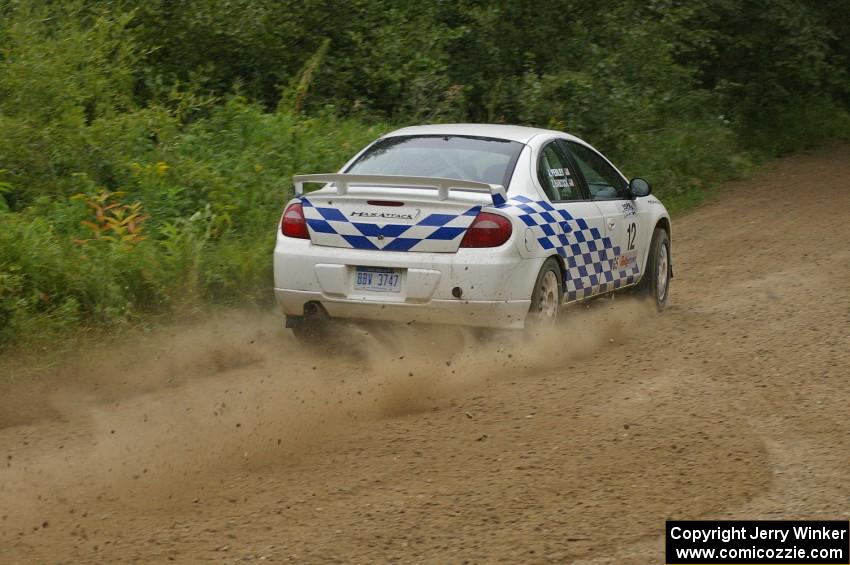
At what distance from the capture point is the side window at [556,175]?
8602 millimetres

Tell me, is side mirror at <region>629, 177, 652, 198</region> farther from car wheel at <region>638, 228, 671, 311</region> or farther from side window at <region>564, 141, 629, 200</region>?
car wheel at <region>638, 228, 671, 311</region>

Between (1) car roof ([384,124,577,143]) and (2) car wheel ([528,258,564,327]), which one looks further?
(1) car roof ([384,124,577,143])

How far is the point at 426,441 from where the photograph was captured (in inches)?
240

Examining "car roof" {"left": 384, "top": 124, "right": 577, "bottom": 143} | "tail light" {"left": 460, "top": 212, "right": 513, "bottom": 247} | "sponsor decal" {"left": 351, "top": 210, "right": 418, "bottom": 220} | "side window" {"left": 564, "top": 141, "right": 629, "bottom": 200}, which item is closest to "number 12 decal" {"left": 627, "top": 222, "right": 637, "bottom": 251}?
"side window" {"left": 564, "top": 141, "right": 629, "bottom": 200}

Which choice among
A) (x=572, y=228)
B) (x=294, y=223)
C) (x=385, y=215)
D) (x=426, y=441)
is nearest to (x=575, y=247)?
(x=572, y=228)

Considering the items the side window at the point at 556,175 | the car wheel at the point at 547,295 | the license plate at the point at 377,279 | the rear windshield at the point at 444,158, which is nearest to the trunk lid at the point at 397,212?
the license plate at the point at 377,279

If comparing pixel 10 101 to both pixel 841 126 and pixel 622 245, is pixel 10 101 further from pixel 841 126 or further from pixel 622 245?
pixel 841 126

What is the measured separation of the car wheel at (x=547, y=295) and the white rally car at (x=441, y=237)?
0.01m

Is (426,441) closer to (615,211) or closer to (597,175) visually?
(615,211)

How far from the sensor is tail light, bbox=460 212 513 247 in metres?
7.70

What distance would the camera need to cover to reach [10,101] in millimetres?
10883

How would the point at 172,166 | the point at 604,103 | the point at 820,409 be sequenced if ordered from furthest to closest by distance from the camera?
the point at 604,103, the point at 172,166, the point at 820,409

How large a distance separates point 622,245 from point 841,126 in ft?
49.2

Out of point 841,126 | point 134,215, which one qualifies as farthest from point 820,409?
point 841,126
